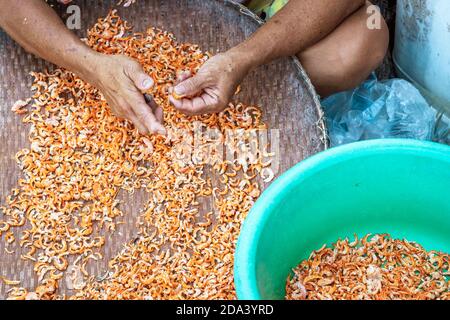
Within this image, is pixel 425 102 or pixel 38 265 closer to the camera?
pixel 38 265

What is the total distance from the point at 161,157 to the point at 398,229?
2.51 ft

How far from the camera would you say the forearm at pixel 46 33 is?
6.53 ft

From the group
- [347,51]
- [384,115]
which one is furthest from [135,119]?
[384,115]

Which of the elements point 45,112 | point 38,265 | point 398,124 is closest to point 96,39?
point 45,112

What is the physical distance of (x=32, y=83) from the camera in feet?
7.04

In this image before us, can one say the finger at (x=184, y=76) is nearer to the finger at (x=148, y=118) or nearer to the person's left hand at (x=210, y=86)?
the person's left hand at (x=210, y=86)

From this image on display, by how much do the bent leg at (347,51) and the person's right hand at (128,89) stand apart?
590mm

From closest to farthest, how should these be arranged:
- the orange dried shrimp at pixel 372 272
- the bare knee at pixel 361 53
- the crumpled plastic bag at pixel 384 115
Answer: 1. the orange dried shrimp at pixel 372 272
2. the bare knee at pixel 361 53
3. the crumpled plastic bag at pixel 384 115

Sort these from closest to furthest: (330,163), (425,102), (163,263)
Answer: (330,163), (163,263), (425,102)

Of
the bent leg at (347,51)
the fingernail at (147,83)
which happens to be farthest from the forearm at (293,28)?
the fingernail at (147,83)

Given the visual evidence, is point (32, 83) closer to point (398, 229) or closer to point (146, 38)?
point (146, 38)

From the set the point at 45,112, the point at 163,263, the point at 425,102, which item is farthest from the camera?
the point at 425,102

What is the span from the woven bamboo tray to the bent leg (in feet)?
0.41

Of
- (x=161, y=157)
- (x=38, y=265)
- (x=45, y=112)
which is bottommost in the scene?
(x=38, y=265)
